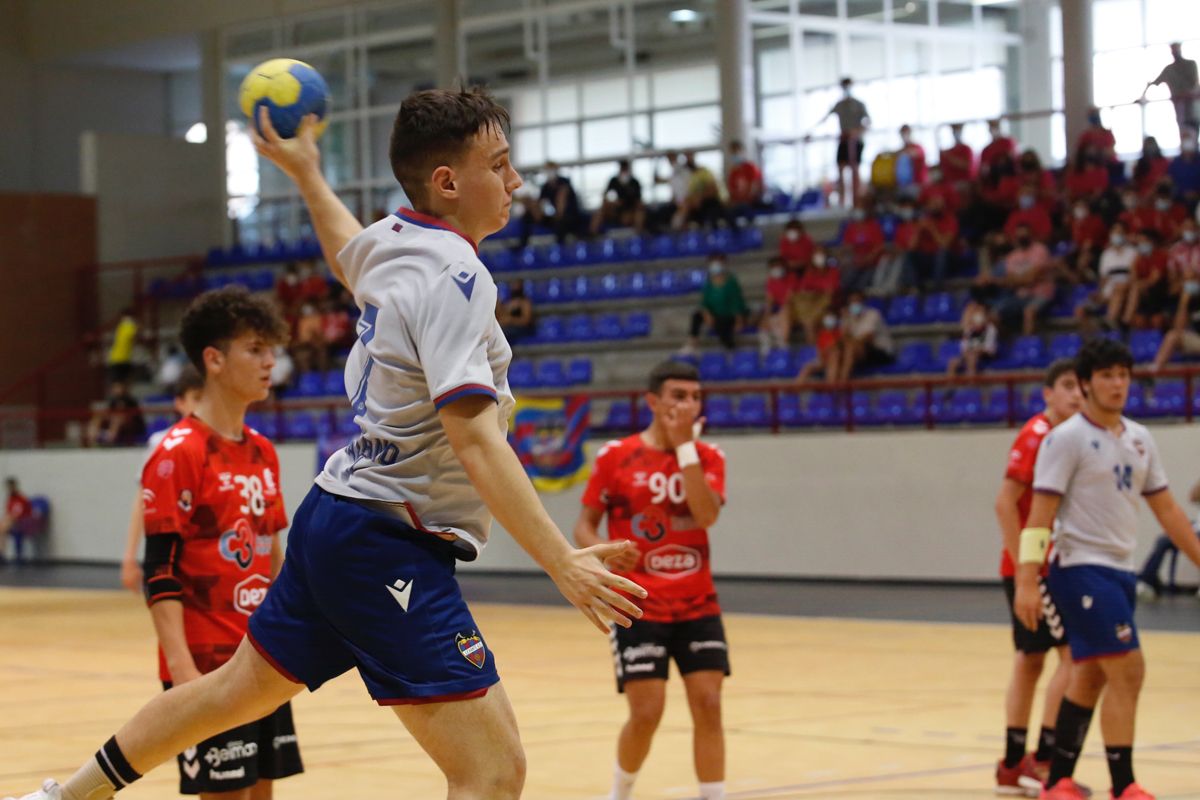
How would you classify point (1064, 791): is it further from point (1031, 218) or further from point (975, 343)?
point (1031, 218)

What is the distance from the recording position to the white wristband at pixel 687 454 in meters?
7.16

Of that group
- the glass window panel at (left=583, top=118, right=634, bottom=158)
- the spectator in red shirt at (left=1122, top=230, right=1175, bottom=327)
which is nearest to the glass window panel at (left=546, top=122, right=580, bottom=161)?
the glass window panel at (left=583, top=118, right=634, bottom=158)

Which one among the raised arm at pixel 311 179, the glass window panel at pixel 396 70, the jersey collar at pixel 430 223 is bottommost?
the jersey collar at pixel 430 223

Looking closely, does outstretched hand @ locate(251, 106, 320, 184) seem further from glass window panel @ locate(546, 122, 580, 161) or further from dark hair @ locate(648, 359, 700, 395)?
glass window panel @ locate(546, 122, 580, 161)

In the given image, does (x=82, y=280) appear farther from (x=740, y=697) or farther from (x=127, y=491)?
(x=740, y=697)

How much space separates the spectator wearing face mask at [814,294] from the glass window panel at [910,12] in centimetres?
909

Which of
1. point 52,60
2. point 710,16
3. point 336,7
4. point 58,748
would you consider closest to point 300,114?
point 58,748

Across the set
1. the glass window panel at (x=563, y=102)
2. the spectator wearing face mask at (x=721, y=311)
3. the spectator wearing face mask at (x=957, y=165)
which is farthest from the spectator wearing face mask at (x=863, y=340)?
the glass window panel at (x=563, y=102)

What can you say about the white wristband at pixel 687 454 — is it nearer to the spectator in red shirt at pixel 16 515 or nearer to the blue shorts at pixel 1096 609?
the blue shorts at pixel 1096 609

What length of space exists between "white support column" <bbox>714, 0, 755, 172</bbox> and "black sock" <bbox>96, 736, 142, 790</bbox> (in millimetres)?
23511

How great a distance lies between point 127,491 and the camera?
2512cm

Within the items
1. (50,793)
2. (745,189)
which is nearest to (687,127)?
(745,189)

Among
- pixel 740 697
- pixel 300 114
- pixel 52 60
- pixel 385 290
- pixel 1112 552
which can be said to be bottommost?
pixel 740 697

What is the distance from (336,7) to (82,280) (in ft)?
23.2
